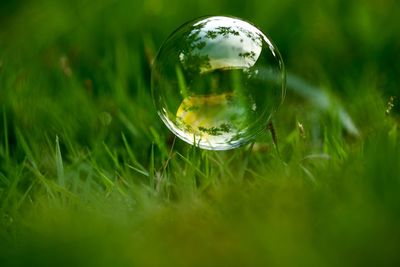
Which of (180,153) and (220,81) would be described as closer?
(220,81)

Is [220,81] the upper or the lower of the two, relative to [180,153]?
upper

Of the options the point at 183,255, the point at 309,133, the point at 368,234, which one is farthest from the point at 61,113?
the point at 368,234

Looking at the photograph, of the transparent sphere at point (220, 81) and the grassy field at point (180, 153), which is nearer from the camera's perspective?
the grassy field at point (180, 153)

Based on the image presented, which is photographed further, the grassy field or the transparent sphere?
the transparent sphere

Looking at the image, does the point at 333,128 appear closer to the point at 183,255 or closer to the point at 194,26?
the point at 194,26
